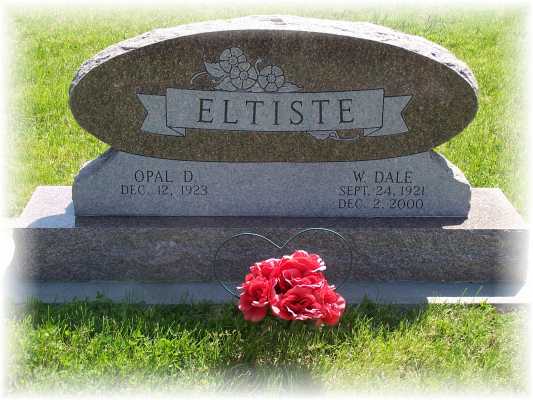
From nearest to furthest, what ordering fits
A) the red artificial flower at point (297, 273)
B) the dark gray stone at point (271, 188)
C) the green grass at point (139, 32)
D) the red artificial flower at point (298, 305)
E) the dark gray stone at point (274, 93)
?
the red artificial flower at point (298, 305) < the red artificial flower at point (297, 273) < the dark gray stone at point (274, 93) < the dark gray stone at point (271, 188) < the green grass at point (139, 32)

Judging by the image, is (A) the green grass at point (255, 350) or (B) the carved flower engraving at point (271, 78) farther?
(B) the carved flower engraving at point (271, 78)

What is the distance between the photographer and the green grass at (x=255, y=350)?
163 inches

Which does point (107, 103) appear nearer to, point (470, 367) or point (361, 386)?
point (361, 386)

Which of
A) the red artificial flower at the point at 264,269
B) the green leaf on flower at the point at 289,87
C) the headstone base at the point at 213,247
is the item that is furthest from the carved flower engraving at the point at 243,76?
the red artificial flower at the point at 264,269

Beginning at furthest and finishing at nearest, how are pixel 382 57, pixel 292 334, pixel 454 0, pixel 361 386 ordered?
pixel 454 0 → pixel 382 57 → pixel 292 334 → pixel 361 386

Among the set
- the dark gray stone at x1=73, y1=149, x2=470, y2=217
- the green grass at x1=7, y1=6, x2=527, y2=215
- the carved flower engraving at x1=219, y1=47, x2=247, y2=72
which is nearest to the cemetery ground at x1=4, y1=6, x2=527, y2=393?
the dark gray stone at x1=73, y1=149, x2=470, y2=217

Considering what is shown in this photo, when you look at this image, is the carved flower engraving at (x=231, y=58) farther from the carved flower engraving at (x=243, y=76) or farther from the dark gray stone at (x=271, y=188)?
the dark gray stone at (x=271, y=188)

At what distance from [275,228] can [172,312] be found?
77 centimetres

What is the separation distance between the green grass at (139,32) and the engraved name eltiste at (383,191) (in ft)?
4.86

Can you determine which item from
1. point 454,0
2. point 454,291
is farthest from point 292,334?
point 454,0

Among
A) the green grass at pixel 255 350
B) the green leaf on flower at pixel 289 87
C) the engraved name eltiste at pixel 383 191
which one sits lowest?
the green grass at pixel 255 350

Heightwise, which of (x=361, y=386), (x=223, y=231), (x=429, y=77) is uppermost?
(x=429, y=77)

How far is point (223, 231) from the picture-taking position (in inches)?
194

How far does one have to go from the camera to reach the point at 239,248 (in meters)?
4.96
